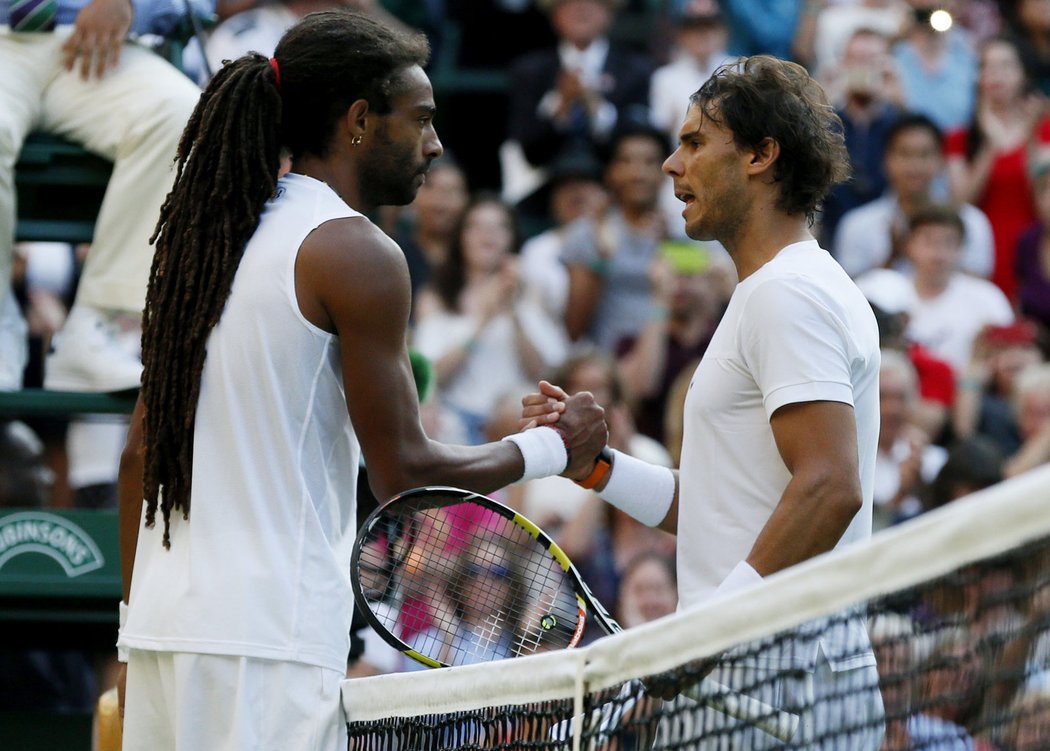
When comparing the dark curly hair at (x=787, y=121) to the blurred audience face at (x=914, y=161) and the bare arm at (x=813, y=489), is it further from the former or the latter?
the blurred audience face at (x=914, y=161)

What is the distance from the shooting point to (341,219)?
3.11 meters

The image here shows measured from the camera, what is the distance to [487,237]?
25.6ft

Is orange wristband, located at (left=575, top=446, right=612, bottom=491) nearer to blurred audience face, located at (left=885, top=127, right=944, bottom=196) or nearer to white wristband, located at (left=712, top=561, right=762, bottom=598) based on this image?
white wristband, located at (left=712, top=561, right=762, bottom=598)

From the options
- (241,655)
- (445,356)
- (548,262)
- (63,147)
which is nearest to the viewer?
(241,655)

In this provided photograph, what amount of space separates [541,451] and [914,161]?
5607mm

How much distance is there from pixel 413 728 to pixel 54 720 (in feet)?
6.81

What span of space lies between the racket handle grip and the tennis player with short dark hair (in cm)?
5

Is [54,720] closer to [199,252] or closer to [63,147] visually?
[63,147]

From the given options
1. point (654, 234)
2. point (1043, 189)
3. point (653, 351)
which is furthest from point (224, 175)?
point (1043, 189)

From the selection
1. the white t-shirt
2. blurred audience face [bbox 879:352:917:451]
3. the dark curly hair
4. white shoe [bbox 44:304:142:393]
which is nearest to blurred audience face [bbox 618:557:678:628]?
blurred audience face [bbox 879:352:917:451]

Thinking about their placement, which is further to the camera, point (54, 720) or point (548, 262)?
point (548, 262)

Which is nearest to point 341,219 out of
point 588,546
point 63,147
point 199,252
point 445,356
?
point 199,252

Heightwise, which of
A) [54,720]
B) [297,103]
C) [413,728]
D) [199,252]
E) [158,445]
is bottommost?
[54,720]

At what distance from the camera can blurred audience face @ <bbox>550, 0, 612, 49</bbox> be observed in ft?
29.8
